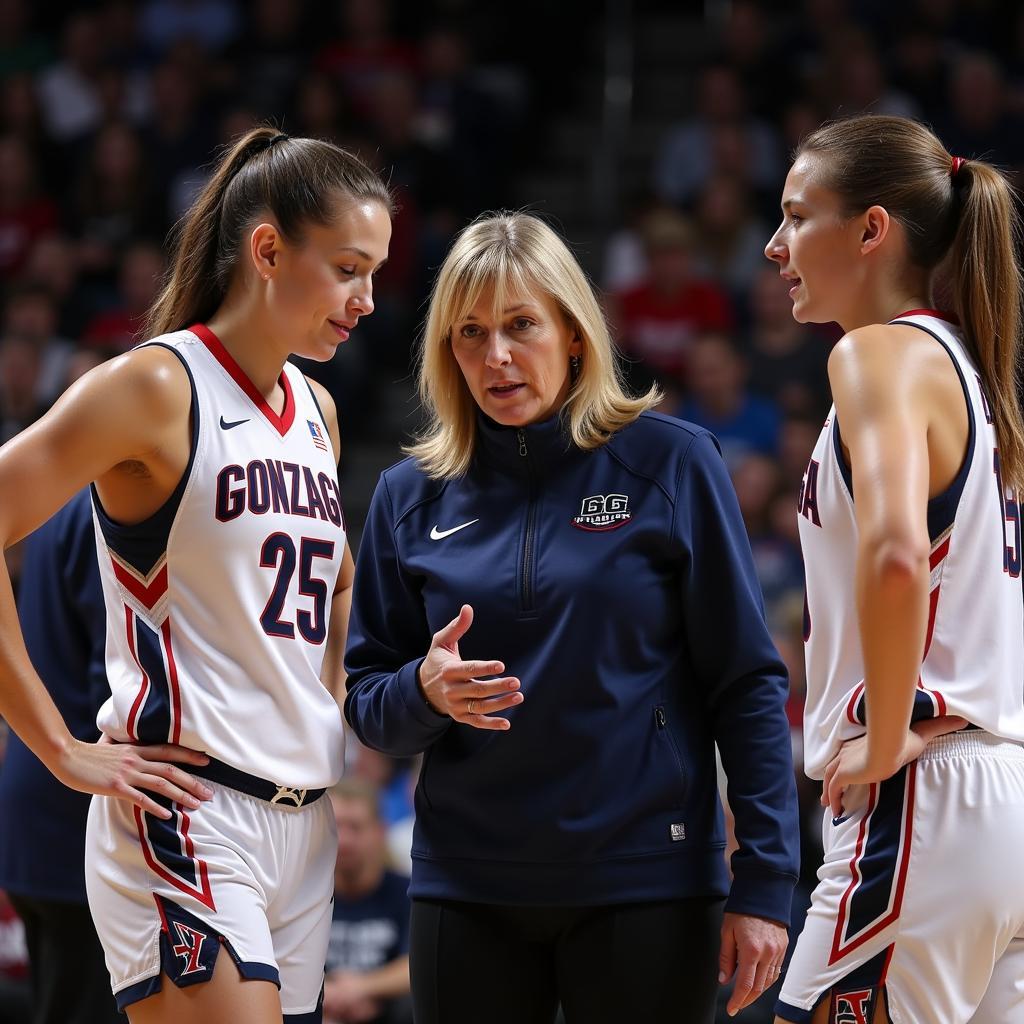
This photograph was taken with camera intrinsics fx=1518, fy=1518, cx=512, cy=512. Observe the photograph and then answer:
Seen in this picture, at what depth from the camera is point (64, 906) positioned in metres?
Result: 3.46

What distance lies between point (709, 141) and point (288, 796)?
259 inches

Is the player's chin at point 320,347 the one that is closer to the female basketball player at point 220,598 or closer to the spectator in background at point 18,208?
the female basketball player at point 220,598

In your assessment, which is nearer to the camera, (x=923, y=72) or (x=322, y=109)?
(x=923, y=72)

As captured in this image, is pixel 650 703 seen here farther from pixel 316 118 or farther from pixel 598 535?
pixel 316 118

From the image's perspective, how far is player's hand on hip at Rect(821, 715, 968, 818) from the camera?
→ 94.4 inches

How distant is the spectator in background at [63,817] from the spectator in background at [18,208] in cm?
598

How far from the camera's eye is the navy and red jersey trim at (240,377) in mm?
2881

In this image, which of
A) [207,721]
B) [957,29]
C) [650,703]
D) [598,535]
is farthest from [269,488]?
[957,29]

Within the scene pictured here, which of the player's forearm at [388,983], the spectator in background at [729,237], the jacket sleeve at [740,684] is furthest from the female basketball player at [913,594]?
the spectator in background at [729,237]

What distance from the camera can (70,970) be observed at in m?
3.49

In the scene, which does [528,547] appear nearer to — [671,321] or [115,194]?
[671,321]

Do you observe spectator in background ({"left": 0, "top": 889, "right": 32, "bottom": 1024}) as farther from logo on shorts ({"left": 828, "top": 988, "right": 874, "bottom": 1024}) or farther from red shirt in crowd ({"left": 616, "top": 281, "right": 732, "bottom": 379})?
red shirt in crowd ({"left": 616, "top": 281, "right": 732, "bottom": 379})

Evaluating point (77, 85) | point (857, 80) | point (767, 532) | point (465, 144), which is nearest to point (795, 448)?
point (767, 532)

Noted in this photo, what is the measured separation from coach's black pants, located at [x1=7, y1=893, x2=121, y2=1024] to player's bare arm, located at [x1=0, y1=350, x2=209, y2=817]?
901 millimetres
